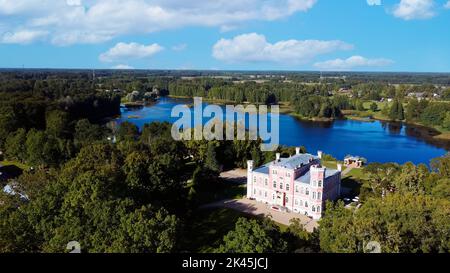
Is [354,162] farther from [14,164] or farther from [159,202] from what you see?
[14,164]

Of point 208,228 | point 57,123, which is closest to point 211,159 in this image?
point 208,228

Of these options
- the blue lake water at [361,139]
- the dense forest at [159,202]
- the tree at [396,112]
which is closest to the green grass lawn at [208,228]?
the dense forest at [159,202]

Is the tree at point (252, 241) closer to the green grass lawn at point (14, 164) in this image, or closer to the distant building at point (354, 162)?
the distant building at point (354, 162)

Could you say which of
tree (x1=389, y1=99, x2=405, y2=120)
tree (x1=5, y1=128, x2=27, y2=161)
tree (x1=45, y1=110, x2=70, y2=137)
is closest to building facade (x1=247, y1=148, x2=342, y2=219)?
tree (x1=5, y1=128, x2=27, y2=161)

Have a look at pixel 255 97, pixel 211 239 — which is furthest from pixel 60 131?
pixel 255 97

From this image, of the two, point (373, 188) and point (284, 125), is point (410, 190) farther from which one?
point (284, 125)

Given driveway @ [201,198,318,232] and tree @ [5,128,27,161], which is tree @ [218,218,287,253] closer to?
driveway @ [201,198,318,232]
